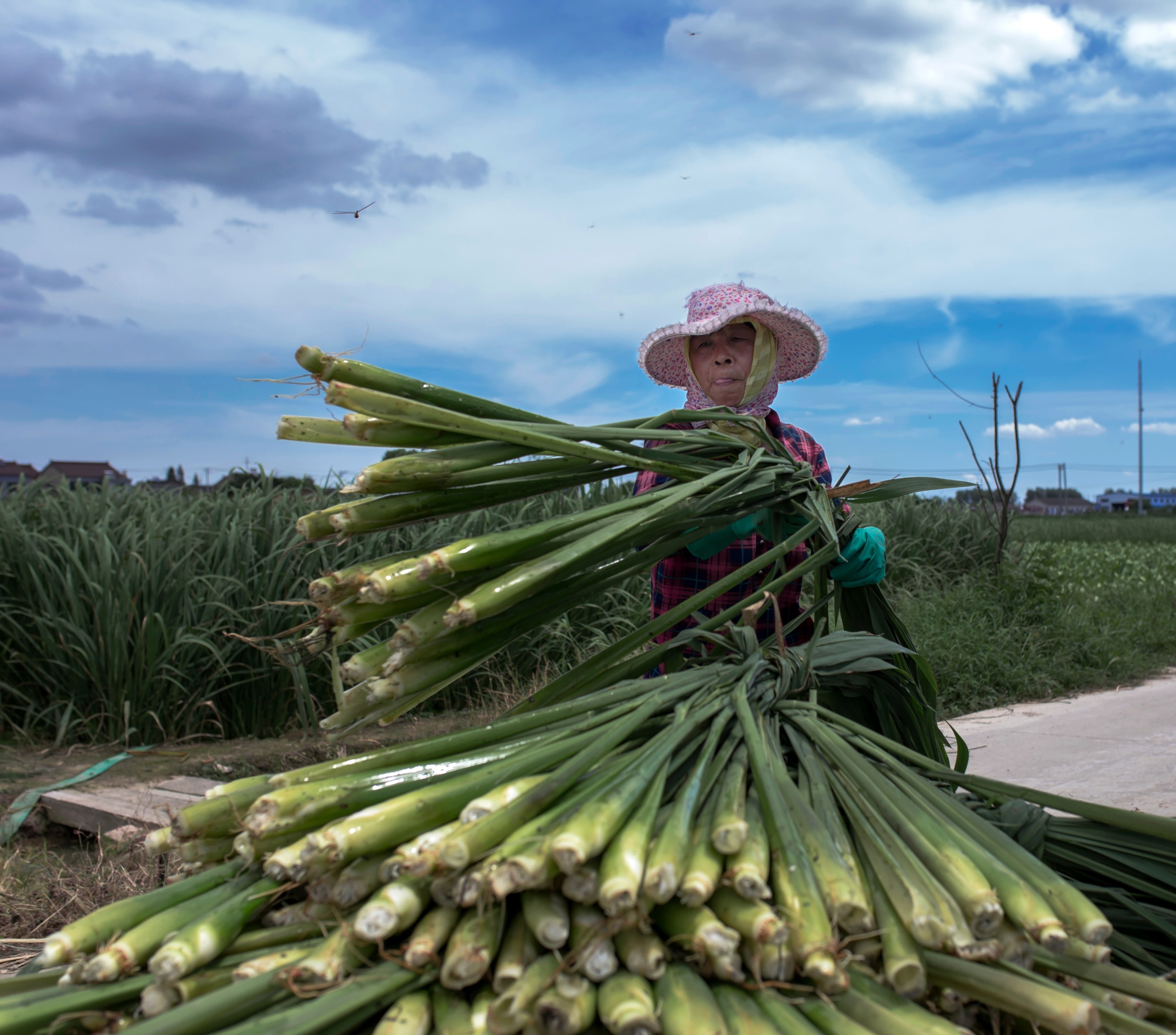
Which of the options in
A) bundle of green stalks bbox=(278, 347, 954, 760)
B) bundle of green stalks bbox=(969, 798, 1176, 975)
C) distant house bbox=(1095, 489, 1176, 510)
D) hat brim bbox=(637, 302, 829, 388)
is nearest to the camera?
bundle of green stalks bbox=(278, 347, 954, 760)

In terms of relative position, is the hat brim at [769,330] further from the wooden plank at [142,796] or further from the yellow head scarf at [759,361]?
the wooden plank at [142,796]

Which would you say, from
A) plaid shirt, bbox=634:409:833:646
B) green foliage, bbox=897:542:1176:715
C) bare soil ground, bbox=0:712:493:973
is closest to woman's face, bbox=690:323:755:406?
plaid shirt, bbox=634:409:833:646

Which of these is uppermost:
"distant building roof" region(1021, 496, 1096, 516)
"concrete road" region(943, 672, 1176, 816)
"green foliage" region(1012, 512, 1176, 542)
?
"distant building roof" region(1021, 496, 1096, 516)

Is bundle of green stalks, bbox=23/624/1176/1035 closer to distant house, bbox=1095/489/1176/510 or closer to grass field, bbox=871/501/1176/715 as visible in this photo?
grass field, bbox=871/501/1176/715

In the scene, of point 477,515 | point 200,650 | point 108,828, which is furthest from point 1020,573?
point 108,828

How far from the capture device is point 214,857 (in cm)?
113

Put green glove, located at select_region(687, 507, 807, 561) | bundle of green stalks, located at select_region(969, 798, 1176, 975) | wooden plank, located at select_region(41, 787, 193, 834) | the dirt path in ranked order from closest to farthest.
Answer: bundle of green stalks, located at select_region(969, 798, 1176, 975) → green glove, located at select_region(687, 507, 807, 561) → wooden plank, located at select_region(41, 787, 193, 834) → the dirt path

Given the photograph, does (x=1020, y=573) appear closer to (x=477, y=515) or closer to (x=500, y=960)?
(x=477, y=515)

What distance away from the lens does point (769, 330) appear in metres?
2.20

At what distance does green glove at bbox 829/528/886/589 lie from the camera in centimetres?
174

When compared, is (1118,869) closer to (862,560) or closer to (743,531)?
(862,560)

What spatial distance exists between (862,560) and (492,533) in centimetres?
80

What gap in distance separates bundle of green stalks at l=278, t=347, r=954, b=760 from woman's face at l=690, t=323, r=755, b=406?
0.51 meters

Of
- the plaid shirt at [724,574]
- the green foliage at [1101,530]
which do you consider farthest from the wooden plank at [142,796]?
the green foliage at [1101,530]
